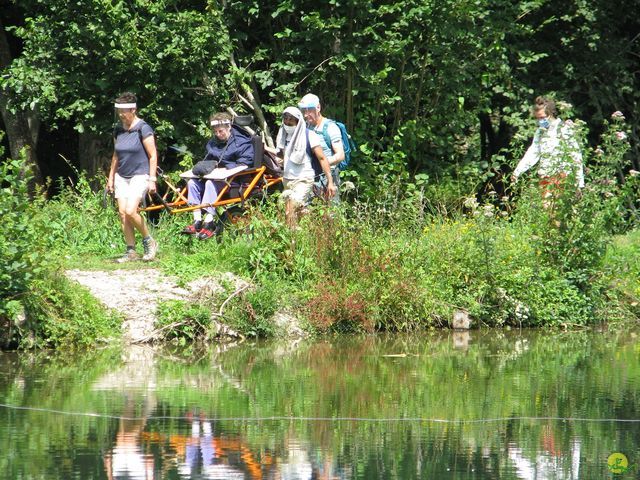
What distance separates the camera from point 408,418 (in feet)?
27.0

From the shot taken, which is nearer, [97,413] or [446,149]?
[97,413]

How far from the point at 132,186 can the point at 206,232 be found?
40.5 inches

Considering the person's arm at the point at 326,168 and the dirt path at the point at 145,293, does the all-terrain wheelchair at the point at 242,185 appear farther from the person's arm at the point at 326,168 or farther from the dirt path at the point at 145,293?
the dirt path at the point at 145,293

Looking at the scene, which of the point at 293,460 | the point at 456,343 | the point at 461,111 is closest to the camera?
the point at 293,460

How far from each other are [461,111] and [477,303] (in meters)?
4.92

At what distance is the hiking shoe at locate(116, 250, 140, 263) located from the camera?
12883 millimetres

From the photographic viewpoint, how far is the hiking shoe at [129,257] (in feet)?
42.3

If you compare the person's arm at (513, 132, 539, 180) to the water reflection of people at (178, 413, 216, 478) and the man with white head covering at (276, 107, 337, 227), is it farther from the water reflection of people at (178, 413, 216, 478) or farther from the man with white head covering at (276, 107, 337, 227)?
the water reflection of people at (178, 413, 216, 478)

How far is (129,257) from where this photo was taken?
12930 millimetres

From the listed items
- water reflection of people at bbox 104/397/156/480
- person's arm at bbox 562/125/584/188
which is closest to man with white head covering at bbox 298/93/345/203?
person's arm at bbox 562/125/584/188

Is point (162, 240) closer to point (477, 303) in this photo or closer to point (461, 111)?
point (477, 303)

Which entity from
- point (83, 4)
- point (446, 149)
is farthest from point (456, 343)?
point (83, 4)

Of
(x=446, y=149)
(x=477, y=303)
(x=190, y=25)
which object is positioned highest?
(x=190, y=25)

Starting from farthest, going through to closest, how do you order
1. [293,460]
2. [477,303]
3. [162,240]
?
[162,240]
[477,303]
[293,460]
